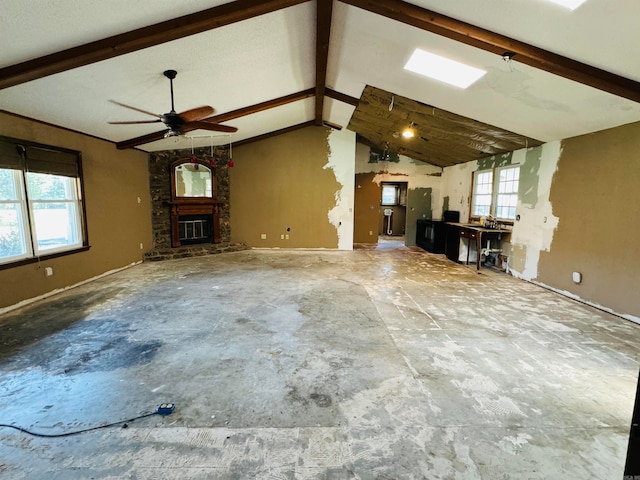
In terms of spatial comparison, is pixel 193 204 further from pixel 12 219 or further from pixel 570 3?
pixel 570 3

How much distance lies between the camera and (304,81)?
507 centimetres

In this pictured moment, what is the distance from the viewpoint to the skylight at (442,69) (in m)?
3.52

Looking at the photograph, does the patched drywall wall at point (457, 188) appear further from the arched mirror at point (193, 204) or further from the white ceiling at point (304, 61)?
the arched mirror at point (193, 204)

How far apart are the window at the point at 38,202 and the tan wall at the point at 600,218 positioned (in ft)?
24.1

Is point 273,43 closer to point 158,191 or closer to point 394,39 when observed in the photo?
point 394,39

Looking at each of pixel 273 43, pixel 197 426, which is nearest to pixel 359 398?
pixel 197 426

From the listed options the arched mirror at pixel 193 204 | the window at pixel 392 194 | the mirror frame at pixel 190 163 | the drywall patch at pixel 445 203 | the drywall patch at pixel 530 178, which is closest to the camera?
the drywall patch at pixel 530 178

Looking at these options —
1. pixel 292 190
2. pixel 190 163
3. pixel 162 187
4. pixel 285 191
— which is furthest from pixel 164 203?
pixel 292 190

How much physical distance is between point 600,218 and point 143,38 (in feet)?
18.2

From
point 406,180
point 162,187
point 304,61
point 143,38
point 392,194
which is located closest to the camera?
point 143,38

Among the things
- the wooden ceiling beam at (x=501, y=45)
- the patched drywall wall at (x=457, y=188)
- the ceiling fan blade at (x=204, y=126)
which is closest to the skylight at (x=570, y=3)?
the wooden ceiling beam at (x=501, y=45)

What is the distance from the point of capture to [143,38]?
2.75m

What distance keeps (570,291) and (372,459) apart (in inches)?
170

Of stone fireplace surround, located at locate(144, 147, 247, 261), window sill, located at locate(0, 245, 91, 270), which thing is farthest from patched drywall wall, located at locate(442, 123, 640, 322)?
window sill, located at locate(0, 245, 91, 270)
